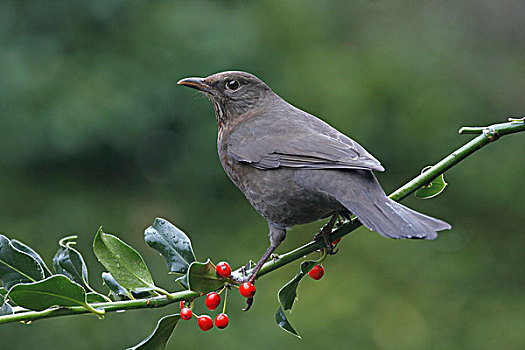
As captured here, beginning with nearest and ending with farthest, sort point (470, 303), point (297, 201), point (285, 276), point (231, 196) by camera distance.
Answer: point (297, 201) → point (470, 303) → point (285, 276) → point (231, 196)

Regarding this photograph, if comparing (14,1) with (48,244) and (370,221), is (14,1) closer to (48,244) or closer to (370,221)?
(48,244)

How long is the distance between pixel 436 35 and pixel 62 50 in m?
5.34

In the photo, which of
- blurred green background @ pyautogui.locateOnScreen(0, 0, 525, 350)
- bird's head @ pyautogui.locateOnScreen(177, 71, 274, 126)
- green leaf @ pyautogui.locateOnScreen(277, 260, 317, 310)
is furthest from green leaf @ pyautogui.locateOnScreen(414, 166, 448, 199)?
blurred green background @ pyautogui.locateOnScreen(0, 0, 525, 350)

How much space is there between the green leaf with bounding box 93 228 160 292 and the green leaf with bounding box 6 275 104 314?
0.18 metres

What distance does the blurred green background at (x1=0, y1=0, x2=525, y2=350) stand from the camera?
5.77 meters

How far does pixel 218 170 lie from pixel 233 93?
4170 millimetres

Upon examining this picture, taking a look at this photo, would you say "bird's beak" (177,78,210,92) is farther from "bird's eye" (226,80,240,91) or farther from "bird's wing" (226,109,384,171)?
"bird's wing" (226,109,384,171)

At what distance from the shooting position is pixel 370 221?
211 centimetres

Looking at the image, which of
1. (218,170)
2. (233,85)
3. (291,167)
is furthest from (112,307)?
(218,170)

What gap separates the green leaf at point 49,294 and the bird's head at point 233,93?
1492 mm

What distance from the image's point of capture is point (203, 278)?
188 centimetres

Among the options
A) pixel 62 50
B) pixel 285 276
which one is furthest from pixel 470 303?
pixel 62 50

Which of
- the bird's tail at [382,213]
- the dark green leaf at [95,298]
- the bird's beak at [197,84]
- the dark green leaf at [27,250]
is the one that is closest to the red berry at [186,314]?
the dark green leaf at [95,298]

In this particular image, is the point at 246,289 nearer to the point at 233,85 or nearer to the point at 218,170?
the point at 233,85
